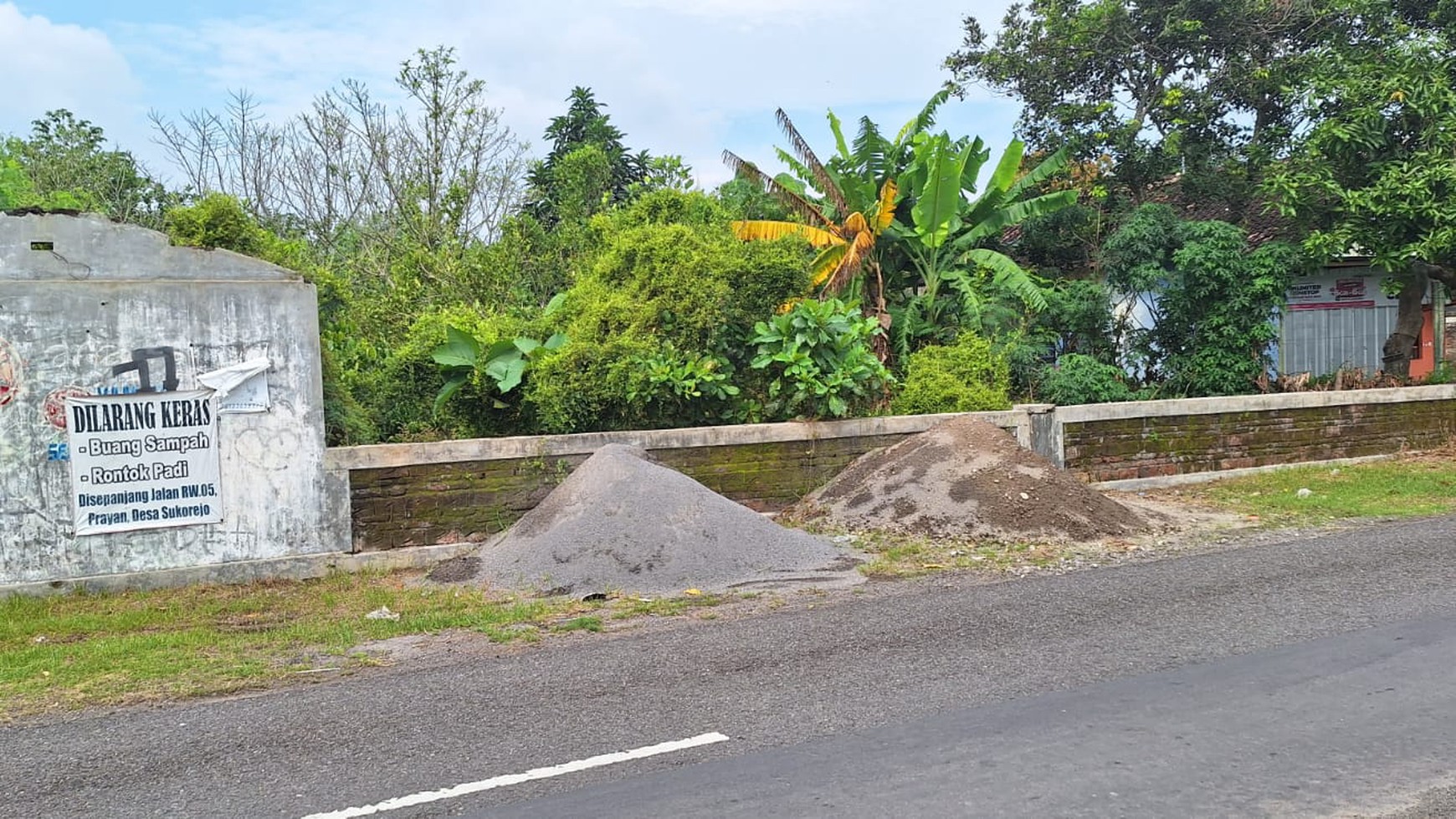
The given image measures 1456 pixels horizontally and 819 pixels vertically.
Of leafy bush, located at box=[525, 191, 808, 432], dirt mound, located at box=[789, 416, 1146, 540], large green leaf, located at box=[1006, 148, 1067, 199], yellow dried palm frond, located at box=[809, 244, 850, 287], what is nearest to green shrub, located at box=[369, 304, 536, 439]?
leafy bush, located at box=[525, 191, 808, 432]

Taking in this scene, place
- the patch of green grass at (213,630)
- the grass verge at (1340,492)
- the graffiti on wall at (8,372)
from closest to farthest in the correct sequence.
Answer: the patch of green grass at (213,630) < the graffiti on wall at (8,372) < the grass verge at (1340,492)

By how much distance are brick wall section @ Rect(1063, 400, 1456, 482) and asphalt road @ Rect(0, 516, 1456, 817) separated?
6270mm

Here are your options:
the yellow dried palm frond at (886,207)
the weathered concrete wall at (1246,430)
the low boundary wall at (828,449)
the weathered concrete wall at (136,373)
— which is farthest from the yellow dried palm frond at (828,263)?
the weathered concrete wall at (136,373)

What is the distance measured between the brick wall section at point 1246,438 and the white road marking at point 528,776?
9.70 meters

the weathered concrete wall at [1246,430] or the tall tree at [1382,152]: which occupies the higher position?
the tall tree at [1382,152]

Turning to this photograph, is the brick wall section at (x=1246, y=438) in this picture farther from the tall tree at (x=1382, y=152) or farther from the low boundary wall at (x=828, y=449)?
the tall tree at (x=1382, y=152)

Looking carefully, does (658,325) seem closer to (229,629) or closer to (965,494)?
(965,494)

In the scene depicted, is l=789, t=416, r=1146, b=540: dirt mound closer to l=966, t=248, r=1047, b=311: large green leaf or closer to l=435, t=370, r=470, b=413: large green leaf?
l=435, t=370, r=470, b=413: large green leaf

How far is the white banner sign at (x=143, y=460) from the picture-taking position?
8688 mm

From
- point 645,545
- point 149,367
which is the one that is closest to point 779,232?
point 645,545

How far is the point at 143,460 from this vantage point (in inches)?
348

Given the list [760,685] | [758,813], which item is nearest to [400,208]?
[760,685]

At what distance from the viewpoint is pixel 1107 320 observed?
18.1 metres

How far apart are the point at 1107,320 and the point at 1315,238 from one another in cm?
328
